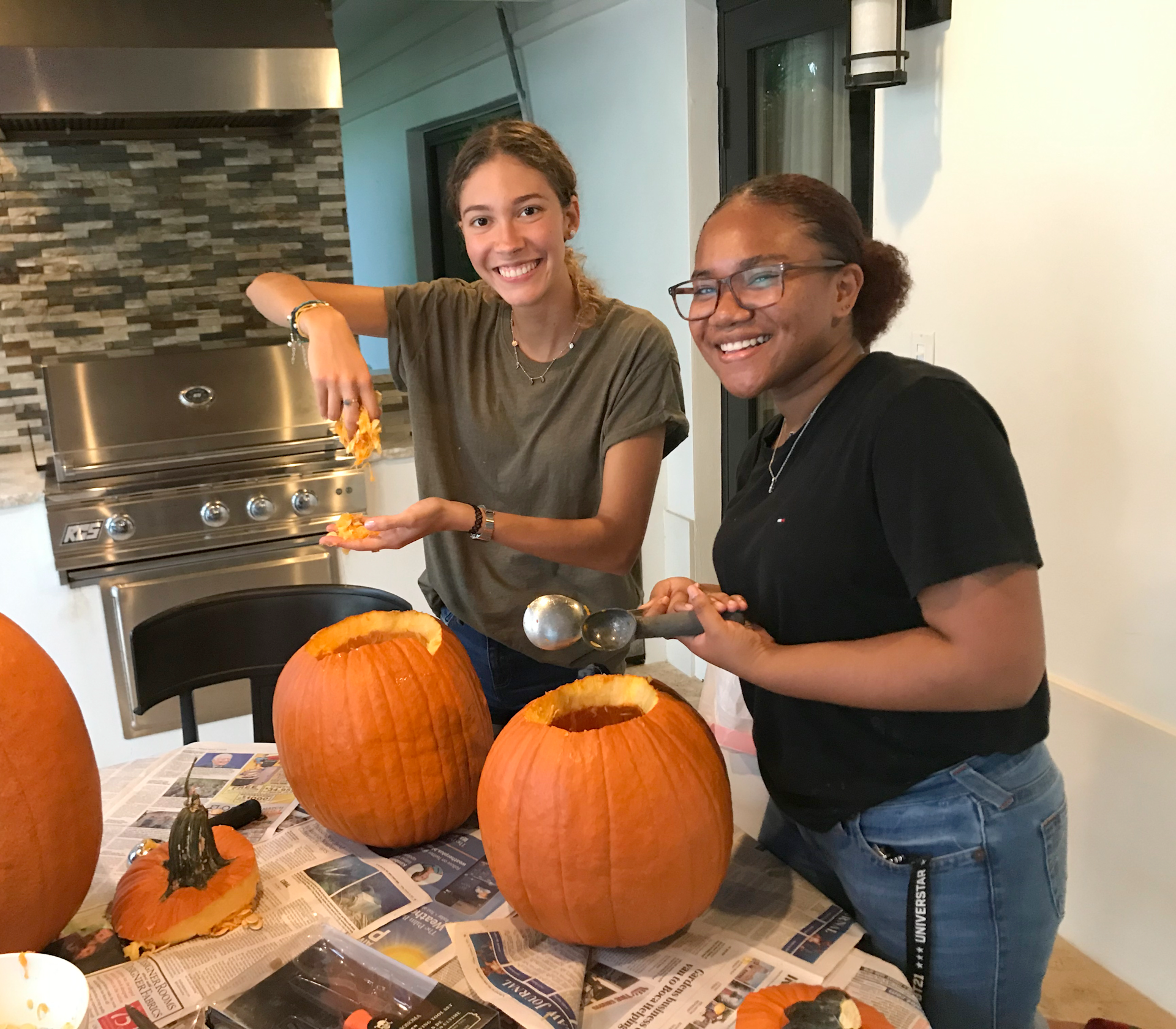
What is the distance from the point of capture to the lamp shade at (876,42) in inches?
79.7

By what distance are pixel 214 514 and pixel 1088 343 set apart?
2183 millimetres

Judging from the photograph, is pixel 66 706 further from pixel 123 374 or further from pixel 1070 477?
pixel 123 374

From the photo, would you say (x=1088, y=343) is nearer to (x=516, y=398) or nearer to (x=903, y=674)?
(x=516, y=398)

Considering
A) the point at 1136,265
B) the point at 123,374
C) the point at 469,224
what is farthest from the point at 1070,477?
the point at 123,374

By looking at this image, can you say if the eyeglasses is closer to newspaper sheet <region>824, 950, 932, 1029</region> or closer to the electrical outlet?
newspaper sheet <region>824, 950, 932, 1029</region>

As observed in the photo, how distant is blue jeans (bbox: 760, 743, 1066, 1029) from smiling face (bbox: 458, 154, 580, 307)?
0.88 meters

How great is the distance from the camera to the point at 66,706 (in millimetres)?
1012

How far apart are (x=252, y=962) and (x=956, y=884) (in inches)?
27.6

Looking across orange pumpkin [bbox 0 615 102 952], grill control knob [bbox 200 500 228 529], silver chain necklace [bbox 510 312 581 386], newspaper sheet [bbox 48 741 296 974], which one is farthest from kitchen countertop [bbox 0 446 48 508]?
orange pumpkin [bbox 0 615 102 952]

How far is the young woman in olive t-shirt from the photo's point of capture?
56.5 inches

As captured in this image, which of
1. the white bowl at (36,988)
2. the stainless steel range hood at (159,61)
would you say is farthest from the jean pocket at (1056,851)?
the stainless steel range hood at (159,61)

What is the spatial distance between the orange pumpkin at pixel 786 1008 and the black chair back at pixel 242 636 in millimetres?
947

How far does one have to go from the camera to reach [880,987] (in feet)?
2.98

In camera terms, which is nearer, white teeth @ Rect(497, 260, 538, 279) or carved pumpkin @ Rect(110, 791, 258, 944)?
carved pumpkin @ Rect(110, 791, 258, 944)
